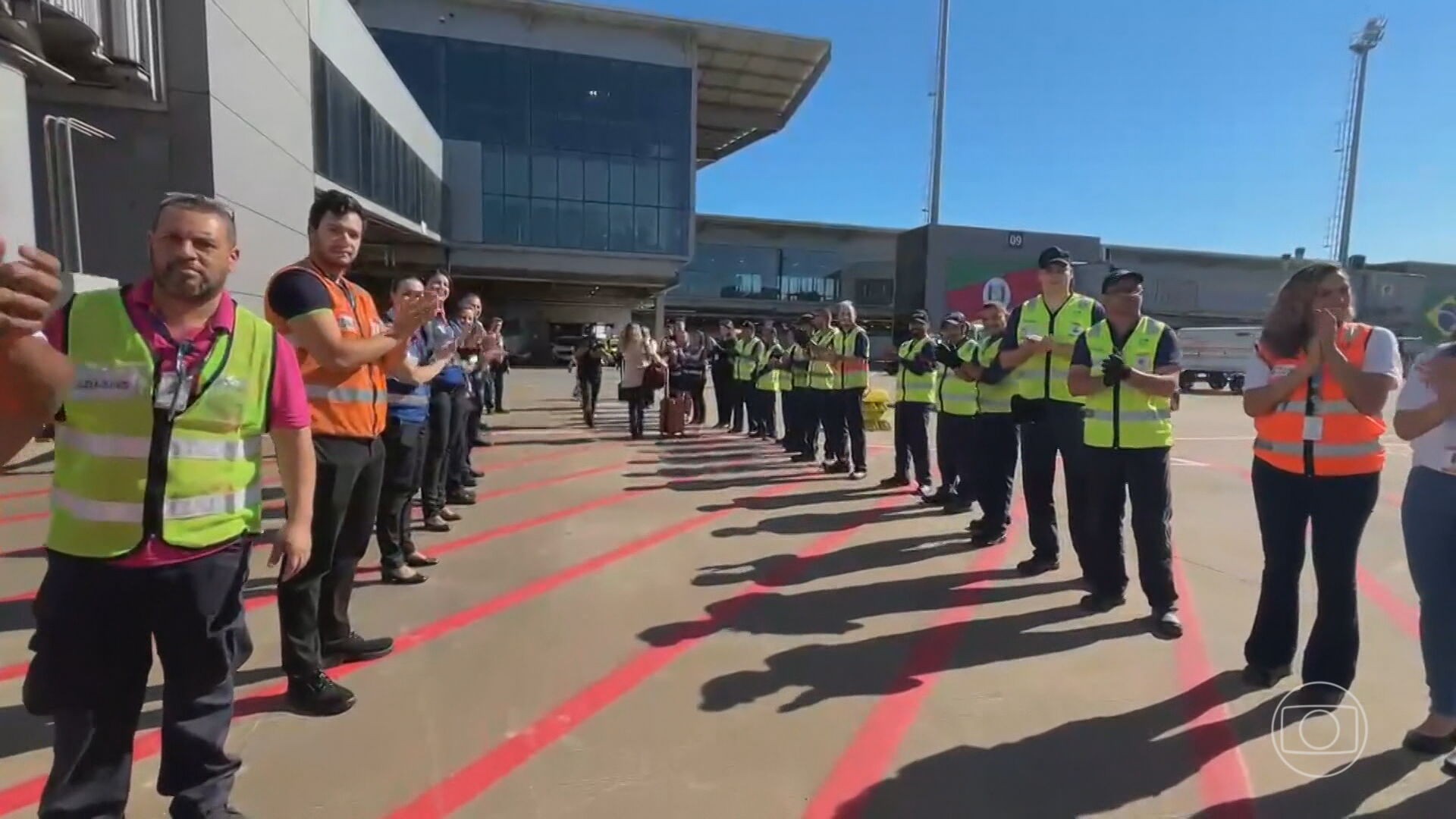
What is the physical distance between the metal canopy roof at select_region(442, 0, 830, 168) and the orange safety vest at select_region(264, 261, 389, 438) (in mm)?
31583

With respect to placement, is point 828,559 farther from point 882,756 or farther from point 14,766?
point 14,766

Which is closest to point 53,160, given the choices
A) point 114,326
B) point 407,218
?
point 114,326

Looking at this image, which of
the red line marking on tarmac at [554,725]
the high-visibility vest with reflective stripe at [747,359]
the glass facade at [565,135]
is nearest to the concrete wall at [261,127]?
the high-visibility vest with reflective stripe at [747,359]

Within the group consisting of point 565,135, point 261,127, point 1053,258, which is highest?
point 565,135

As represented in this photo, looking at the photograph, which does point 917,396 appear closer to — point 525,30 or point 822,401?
point 822,401

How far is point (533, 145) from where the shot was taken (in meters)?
32.2

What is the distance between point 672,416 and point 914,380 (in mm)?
5215

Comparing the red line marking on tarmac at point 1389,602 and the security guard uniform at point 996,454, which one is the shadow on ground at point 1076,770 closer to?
the red line marking on tarmac at point 1389,602

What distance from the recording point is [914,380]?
7609mm

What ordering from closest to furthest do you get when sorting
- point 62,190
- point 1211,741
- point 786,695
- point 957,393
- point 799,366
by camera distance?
point 1211,741 → point 786,695 → point 957,393 → point 62,190 → point 799,366

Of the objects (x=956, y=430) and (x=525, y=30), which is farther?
(x=525, y=30)

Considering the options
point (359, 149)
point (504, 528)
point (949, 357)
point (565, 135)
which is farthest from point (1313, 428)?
point (565, 135)

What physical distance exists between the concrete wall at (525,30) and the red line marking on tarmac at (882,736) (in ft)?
107

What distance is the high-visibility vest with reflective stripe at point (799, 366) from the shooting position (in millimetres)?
9961
